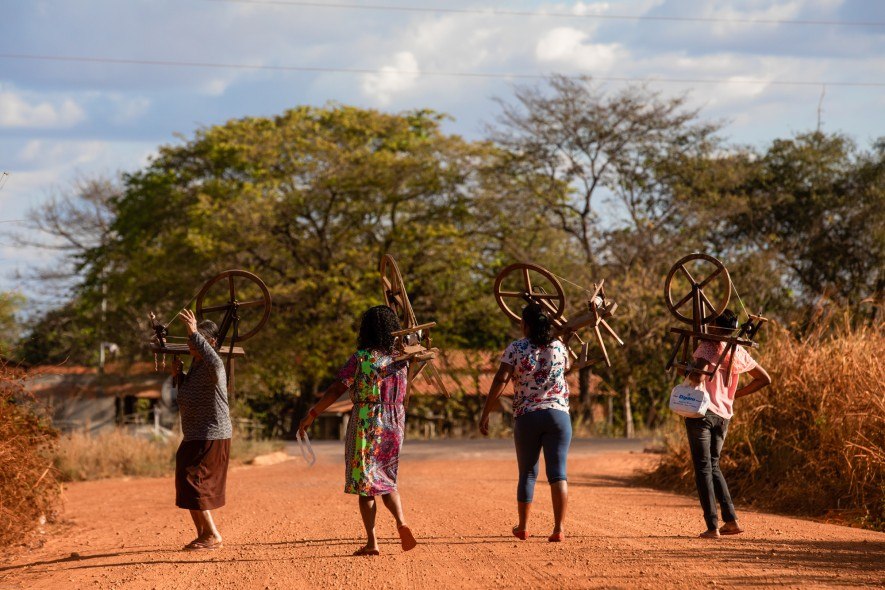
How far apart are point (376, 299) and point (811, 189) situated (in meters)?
16.2

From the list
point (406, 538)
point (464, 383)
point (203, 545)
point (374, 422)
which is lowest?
point (203, 545)

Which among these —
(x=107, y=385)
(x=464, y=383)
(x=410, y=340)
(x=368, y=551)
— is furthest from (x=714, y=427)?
(x=107, y=385)

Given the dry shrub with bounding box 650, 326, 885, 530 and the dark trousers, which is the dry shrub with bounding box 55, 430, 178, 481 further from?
the dark trousers

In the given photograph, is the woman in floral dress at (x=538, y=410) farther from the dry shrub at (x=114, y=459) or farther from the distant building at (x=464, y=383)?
the distant building at (x=464, y=383)

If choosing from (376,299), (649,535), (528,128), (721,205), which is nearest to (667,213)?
(721,205)

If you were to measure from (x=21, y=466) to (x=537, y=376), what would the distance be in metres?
5.28

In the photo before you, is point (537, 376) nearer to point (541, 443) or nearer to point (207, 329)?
point (541, 443)

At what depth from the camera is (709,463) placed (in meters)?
8.80

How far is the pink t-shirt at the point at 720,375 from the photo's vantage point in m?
8.88

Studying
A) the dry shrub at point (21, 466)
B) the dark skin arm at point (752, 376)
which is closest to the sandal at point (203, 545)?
the dry shrub at point (21, 466)

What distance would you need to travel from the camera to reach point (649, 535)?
8.85 metres

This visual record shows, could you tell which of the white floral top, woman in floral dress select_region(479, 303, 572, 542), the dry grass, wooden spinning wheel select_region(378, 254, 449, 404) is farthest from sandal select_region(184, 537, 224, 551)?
the dry grass

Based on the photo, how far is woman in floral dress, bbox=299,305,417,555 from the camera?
798 centimetres

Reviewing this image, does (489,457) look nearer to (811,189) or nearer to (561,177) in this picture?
(561,177)
